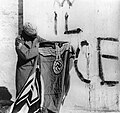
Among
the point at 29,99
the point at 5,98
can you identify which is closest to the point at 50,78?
the point at 29,99

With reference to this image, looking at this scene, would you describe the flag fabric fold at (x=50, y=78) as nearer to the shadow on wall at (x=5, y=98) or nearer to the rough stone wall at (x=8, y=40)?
the rough stone wall at (x=8, y=40)

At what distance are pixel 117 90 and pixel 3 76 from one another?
68.3 inches

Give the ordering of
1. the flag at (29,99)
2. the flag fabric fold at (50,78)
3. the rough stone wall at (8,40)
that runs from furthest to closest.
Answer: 1. the rough stone wall at (8,40)
2. the flag fabric fold at (50,78)
3. the flag at (29,99)

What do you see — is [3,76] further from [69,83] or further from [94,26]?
[94,26]

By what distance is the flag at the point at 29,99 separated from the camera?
5.17 metres

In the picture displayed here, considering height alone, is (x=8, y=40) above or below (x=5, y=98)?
above

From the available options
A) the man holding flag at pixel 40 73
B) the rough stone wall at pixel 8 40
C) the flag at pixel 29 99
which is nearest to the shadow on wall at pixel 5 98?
the rough stone wall at pixel 8 40

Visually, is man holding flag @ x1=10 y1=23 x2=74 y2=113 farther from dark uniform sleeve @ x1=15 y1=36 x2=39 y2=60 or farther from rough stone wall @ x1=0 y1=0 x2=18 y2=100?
rough stone wall @ x1=0 y1=0 x2=18 y2=100

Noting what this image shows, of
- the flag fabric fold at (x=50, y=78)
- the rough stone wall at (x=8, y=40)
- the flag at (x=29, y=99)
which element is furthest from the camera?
the rough stone wall at (x=8, y=40)

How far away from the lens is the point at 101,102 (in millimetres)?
5836

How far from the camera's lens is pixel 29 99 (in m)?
5.22

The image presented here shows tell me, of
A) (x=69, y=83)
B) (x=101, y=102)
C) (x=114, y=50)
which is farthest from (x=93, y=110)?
(x=114, y=50)

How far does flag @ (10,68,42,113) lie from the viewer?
5172 mm

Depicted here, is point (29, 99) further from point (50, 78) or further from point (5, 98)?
point (5, 98)
